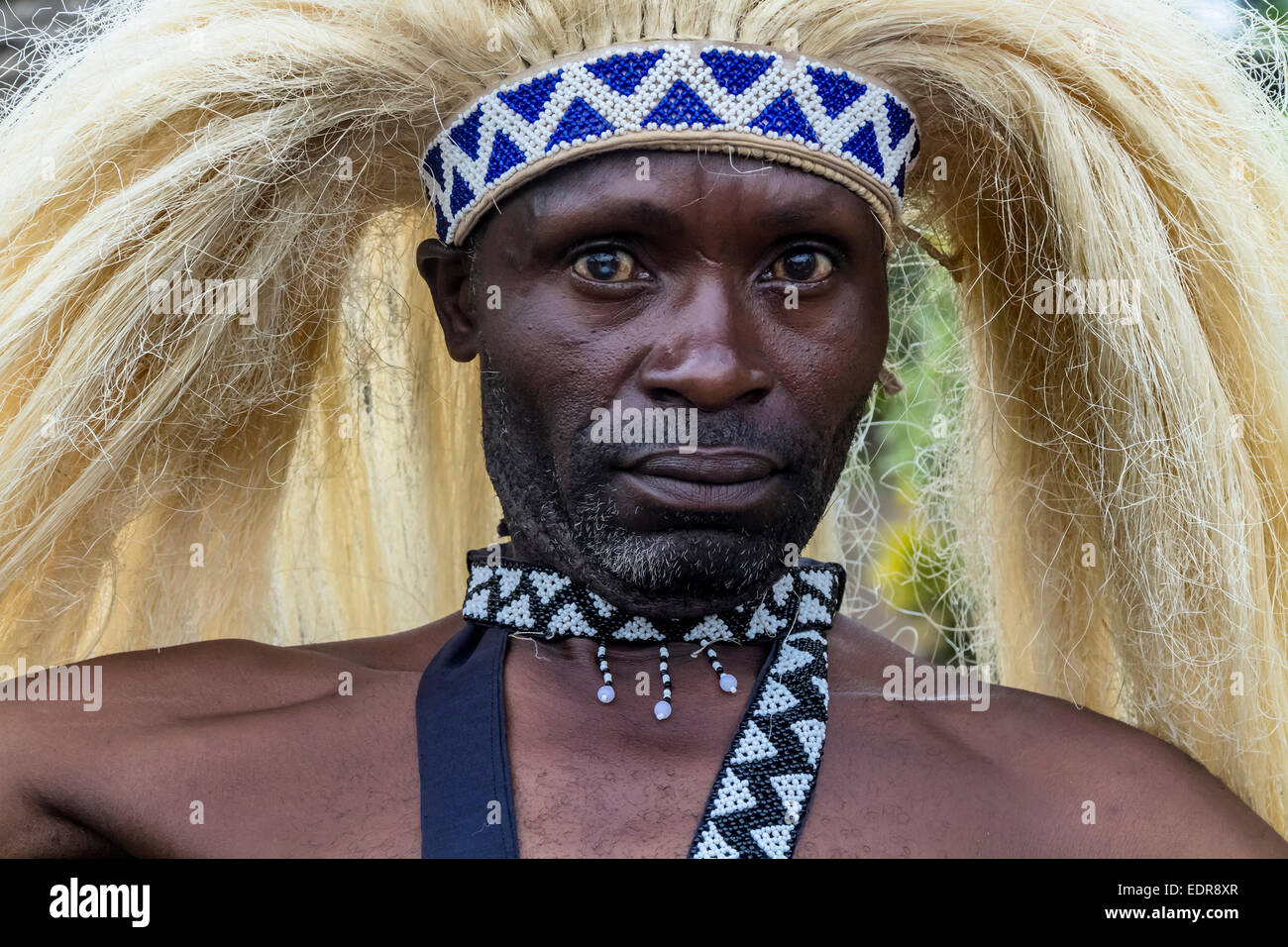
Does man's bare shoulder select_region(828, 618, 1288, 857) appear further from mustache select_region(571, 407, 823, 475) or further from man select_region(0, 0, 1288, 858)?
mustache select_region(571, 407, 823, 475)

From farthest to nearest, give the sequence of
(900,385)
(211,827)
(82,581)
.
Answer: (900,385), (82,581), (211,827)

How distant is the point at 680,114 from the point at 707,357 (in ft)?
1.01

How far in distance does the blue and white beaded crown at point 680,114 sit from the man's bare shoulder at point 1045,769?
687mm

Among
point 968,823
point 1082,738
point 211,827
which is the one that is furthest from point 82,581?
point 1082,738

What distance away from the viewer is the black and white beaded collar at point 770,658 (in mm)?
1753

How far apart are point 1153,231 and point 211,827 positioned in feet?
4.65

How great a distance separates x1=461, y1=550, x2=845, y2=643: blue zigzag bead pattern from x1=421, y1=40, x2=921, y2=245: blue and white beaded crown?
0.49 meters

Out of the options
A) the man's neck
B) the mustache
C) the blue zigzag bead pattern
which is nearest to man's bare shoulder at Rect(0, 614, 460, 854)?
the blue zigzag bead pattern

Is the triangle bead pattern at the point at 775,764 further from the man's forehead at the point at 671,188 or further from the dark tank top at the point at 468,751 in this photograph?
the man's forehead at the point at 671,188

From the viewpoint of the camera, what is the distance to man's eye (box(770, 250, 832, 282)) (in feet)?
6.11

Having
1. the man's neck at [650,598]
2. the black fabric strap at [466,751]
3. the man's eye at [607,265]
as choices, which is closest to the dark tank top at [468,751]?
the black fabric strap at [466,751]

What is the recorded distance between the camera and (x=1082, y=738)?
1.96 m

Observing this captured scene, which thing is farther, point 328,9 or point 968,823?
point 328,9

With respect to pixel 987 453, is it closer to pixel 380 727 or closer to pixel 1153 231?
pixel 1153 231
